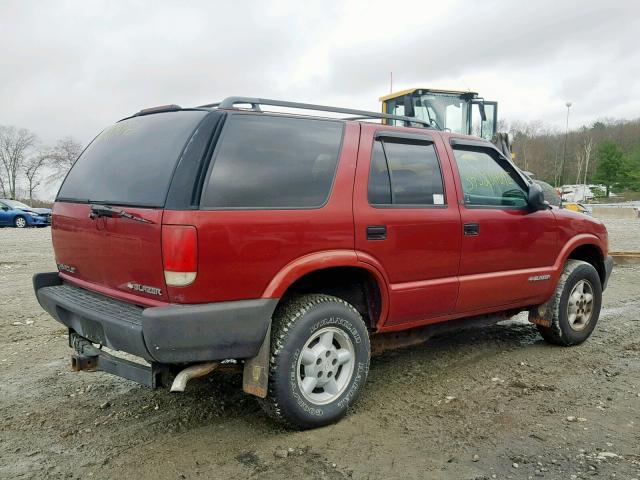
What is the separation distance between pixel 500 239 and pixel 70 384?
344cm

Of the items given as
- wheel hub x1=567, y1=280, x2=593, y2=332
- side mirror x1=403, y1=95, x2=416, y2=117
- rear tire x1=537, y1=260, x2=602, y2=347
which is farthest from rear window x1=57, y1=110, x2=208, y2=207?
side mirror x1=403, y1=95, x2=416, y2=117

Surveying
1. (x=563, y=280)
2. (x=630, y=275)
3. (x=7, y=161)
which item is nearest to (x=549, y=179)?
(x=7, y=161)

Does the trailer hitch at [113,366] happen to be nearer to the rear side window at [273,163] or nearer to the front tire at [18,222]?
the rear side window at [273,163]

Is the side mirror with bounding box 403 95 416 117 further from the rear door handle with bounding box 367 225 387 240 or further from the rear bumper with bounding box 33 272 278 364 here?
the rear bumper with bounding box 33 272 278 364

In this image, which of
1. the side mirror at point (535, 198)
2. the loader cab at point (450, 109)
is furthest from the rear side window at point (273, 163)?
the loader cab at point (450, 109)

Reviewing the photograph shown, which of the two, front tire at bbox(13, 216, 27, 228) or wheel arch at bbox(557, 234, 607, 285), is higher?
wheel arch at bbox(557, 234, 607, 285)

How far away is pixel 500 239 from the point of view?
4.39 m

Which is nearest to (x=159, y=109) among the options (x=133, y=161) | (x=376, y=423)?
(x=133, y=161)

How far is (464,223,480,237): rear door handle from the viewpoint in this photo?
13.6 feet

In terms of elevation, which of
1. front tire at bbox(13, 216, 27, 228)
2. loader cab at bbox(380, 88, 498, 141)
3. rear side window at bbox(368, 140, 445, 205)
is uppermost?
loader cab at bbox(380, 88, 498, 141)

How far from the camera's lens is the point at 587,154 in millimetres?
77312

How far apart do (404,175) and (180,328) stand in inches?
74.8

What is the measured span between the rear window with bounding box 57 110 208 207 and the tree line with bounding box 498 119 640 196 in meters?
69.5

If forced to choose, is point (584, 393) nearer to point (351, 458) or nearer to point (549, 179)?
point (351, 458)
